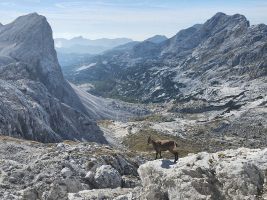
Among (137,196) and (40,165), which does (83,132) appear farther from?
(137,196)

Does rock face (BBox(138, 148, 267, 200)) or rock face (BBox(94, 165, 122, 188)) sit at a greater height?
rock face (BBox(138, 148, 267, 200))

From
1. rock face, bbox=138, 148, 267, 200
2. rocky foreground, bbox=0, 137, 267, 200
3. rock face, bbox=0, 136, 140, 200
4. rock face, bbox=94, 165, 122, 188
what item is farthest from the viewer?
rock face, bbox=94, 165, 122, 188

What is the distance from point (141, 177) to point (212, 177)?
576 cm

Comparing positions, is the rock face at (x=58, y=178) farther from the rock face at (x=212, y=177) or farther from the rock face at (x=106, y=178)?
the rock face at (x=212, y=177)

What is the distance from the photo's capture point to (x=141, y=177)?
30.2 meters

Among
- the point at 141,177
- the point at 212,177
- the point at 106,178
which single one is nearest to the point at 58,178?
the point at 106,178

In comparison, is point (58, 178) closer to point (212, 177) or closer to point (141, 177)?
point (141, 177)

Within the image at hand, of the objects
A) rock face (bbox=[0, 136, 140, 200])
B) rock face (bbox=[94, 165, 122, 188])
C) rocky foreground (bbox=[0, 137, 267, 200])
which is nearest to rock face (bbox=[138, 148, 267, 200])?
rocky foreground (bbox=[0, 137, 267, 200])

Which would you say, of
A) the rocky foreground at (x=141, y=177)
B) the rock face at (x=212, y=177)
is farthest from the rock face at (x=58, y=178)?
the rock face at (x=212, y=177)

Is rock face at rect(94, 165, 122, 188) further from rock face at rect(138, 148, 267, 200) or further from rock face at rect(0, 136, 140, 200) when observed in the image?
rock face at rect(138, 148, 267, 200)

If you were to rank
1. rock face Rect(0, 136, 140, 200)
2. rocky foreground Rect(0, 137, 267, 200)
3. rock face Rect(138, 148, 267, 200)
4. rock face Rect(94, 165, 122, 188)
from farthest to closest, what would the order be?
rock face Rect(94, 165, 122, 188), rock face Rect(0, 136, 140, 200), rocky foreground Rect(0, 137, 267, 200), rock face Rect(138, 148, 267, 200)

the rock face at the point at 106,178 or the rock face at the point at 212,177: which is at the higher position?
the rock face at the point at 212,177

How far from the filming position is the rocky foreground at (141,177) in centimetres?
2533

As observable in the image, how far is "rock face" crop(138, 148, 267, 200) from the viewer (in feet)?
81.7
